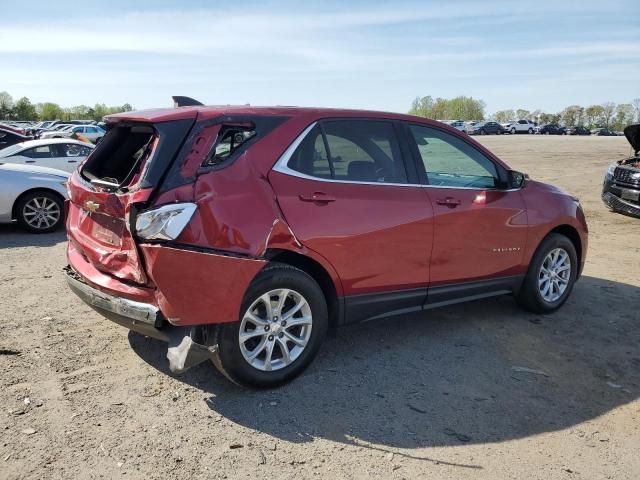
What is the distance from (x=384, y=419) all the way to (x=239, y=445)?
0.90 metres

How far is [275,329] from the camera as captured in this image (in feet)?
12.1

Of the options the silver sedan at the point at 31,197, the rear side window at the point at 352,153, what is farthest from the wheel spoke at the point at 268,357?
the silver sedan at the point at 31,197

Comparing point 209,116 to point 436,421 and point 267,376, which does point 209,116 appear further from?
point 436,421

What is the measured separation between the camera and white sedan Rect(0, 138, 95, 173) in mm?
11000

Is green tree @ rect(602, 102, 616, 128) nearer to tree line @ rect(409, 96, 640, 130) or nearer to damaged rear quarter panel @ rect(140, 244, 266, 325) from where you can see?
tree line @ rect(409, 96, 640, 130)

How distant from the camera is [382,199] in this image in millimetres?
4062

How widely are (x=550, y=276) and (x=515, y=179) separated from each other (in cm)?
106

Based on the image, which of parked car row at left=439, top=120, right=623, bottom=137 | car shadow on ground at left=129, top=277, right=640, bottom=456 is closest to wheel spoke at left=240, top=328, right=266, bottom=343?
car shadow on ground at left=129, top=277, right=640, bottom=456

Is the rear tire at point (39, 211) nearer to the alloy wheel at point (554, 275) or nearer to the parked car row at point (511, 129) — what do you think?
the alloy wheel at point (554, 275)

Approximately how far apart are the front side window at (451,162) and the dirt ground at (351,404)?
130cm

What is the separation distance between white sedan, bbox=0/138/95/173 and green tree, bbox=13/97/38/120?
105113 mm

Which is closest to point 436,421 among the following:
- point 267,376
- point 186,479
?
point 267,376

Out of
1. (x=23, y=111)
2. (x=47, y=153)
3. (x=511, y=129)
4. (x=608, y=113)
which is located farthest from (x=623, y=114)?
(x=47, y=153)

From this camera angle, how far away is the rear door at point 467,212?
443 cm
